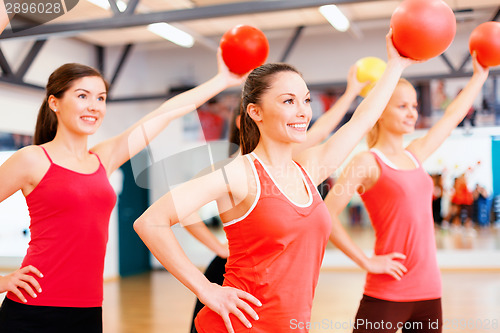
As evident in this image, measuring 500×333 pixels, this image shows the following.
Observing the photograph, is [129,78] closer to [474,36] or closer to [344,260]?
[344,260]

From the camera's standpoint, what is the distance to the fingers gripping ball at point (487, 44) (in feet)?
7.58

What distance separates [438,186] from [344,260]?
1.83 metres

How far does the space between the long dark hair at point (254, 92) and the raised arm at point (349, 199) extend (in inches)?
26.9

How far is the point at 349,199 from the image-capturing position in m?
2.21

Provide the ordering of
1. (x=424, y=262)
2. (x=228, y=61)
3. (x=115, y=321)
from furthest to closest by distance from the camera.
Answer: (x=115, y=321), (x=228, y=61), (x=424, y=262)

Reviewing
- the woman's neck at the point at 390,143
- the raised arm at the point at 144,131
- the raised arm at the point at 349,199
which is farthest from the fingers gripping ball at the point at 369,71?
the raised arm at the point at 144,131

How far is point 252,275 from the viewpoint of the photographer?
1401 mm

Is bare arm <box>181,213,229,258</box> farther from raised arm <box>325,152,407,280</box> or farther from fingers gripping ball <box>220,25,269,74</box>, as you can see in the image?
fingers gripping ball <box>220,25,269,74</box>

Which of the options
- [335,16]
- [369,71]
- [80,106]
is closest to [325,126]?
[369,71]

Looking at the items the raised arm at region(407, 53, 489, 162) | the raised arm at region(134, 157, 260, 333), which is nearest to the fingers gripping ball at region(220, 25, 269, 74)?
the raised arm at region(407, 53, 489, 162)

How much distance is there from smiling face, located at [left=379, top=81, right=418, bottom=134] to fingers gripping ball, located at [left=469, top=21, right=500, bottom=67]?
39 centimetres

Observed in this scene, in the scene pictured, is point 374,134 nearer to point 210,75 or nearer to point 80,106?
point 80,106

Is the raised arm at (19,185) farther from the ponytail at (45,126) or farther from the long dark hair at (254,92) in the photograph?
the long dark hair at (254,92)

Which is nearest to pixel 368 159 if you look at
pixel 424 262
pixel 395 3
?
pixel 424 262
